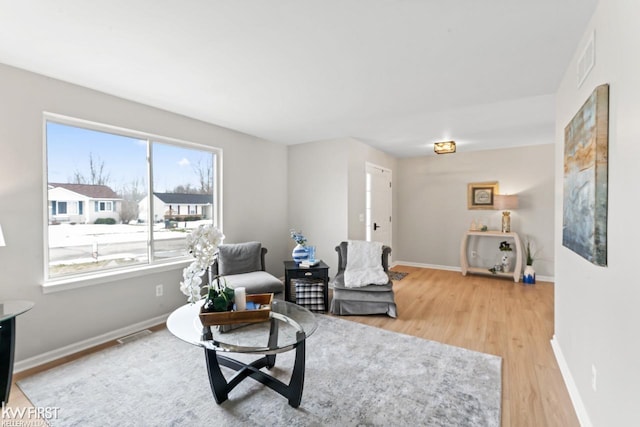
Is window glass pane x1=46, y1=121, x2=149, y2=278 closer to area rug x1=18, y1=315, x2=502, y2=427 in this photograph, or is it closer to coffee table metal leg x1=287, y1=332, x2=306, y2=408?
area rug x1=18, y1=315, x2=502, y2=427

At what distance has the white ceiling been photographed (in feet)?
5.37

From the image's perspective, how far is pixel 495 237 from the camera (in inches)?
216

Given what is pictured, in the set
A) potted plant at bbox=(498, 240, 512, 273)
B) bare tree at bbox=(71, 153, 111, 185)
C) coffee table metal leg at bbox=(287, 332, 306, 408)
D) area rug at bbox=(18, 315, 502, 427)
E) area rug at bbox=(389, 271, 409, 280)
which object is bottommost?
area rug at bbox=(18, 315, 502, 427)

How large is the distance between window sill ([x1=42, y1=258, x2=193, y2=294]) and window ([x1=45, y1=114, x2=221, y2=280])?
3.3 inches

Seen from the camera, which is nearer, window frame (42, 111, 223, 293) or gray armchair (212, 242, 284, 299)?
window frame (42, 111, 223, 293)

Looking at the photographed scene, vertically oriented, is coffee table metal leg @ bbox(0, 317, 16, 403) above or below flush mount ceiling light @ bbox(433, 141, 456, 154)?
below

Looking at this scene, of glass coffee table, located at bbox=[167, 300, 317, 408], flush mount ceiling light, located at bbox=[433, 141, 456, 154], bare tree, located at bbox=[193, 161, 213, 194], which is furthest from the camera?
flush mount ceiling light, located at bbox=[433, 141, 456, 154]

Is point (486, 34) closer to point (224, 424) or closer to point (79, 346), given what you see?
point (224, 424)

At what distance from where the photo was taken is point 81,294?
2.70 meters

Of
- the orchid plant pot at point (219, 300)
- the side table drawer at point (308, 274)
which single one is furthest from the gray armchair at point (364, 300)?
the orchid plant pot at point (219, 300)

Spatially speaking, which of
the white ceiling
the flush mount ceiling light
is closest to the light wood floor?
the flush mount ceiling light

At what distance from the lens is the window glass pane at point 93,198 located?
8.67 feet

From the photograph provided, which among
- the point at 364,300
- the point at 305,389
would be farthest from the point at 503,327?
the point at 305,389

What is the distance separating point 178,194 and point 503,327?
4.00 m
